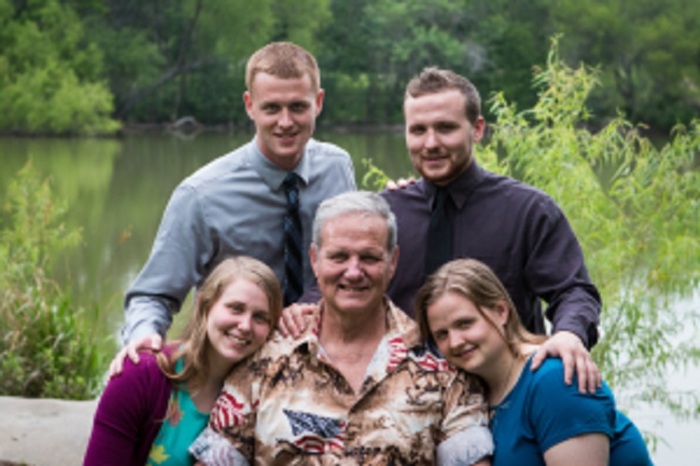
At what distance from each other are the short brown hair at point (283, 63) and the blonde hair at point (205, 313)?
0.70 m

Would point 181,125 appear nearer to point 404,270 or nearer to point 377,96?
point 377,96

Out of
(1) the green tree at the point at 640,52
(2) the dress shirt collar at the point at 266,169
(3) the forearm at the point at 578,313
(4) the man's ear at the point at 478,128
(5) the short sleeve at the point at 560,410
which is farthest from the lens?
(1) the green tree at the point at 640,52

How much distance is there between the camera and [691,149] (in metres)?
6.45

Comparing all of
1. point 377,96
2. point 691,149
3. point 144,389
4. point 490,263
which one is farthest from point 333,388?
point 377,96

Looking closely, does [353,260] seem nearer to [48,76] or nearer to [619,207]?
[619,207]

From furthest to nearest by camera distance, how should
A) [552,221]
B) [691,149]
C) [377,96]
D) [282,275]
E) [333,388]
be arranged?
[377,96] < [691,149] < [282,275] < [552,221] < [333,388]

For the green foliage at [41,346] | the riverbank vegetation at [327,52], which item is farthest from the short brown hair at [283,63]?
the riverbank vegetation at [327,52]

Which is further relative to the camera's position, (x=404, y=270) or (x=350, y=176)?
(x=350, y=176)

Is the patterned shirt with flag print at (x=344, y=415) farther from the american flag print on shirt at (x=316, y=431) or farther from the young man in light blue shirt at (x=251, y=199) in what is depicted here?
the young man in light blue shirt at (x=251, y=199)

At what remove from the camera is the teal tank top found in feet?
8.64

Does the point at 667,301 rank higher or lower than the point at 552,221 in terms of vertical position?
lower

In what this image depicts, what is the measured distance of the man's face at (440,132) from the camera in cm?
304

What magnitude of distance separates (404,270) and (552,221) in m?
0.43

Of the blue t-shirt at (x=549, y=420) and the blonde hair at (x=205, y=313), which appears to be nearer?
the blue t-shirt at (x=549, y=420)
